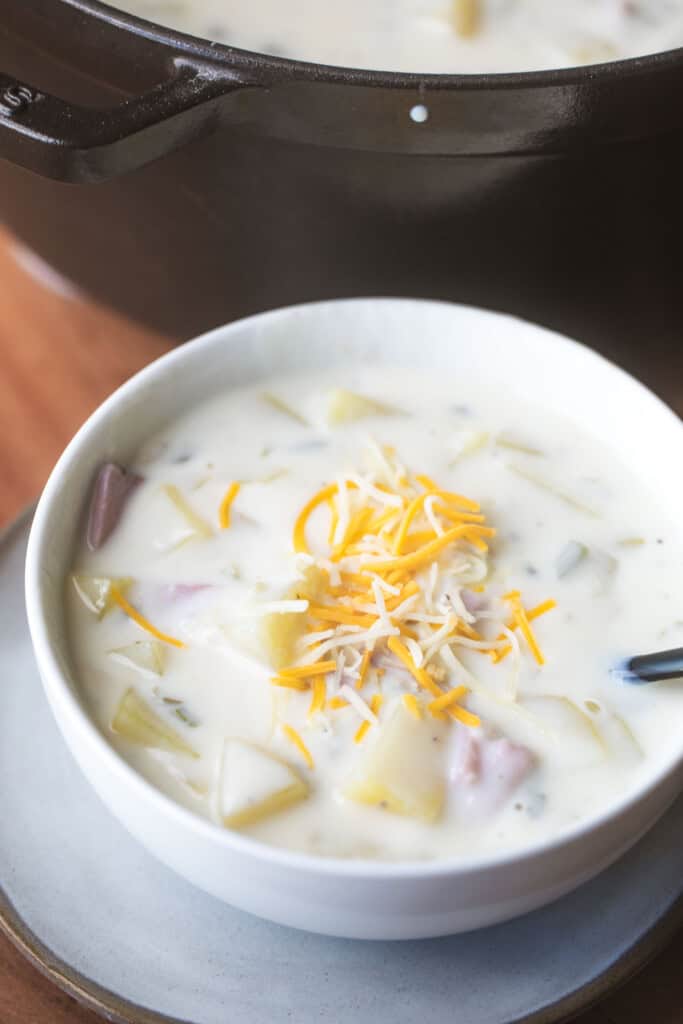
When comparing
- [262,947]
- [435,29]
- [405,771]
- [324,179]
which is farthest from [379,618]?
[435,29]

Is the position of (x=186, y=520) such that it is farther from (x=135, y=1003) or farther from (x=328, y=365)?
(x=135, y=1003)

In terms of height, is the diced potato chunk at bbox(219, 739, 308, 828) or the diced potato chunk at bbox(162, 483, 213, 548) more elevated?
the diced potato chunk at bbox(162, 483, 213, 548)

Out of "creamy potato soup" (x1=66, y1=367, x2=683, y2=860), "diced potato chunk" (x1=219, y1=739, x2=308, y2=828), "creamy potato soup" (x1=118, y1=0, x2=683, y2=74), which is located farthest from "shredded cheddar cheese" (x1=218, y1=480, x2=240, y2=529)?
"creamy potato soup" (x1=118, y1=0, x2=683, y2=74)

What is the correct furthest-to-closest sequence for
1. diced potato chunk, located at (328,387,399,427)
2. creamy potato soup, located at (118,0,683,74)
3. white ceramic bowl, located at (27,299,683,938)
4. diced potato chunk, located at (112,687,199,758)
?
creamy potato soup, located at (118,0,683,74), diced potato chunk, located at (328,387,399,427), diced potato chunk, located at (112,687,199,758), white ceramic bowl, located at (27,299,683,938)

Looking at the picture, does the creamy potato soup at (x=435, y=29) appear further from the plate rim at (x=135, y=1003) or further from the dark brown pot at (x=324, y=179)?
the plate rim at (x=135, y=1003)

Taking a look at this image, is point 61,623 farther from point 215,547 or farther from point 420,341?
point 420,341

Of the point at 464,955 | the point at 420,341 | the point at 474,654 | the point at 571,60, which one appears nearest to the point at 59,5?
the point at 420,341

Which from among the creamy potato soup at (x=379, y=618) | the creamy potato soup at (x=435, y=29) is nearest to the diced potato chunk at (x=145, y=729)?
the creamy potato soup at (x=379, y=618)

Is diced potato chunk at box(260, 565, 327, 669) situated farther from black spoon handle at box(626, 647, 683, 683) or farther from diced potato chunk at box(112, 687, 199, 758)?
black spoon handle at box(626, 647, 683, 683)
